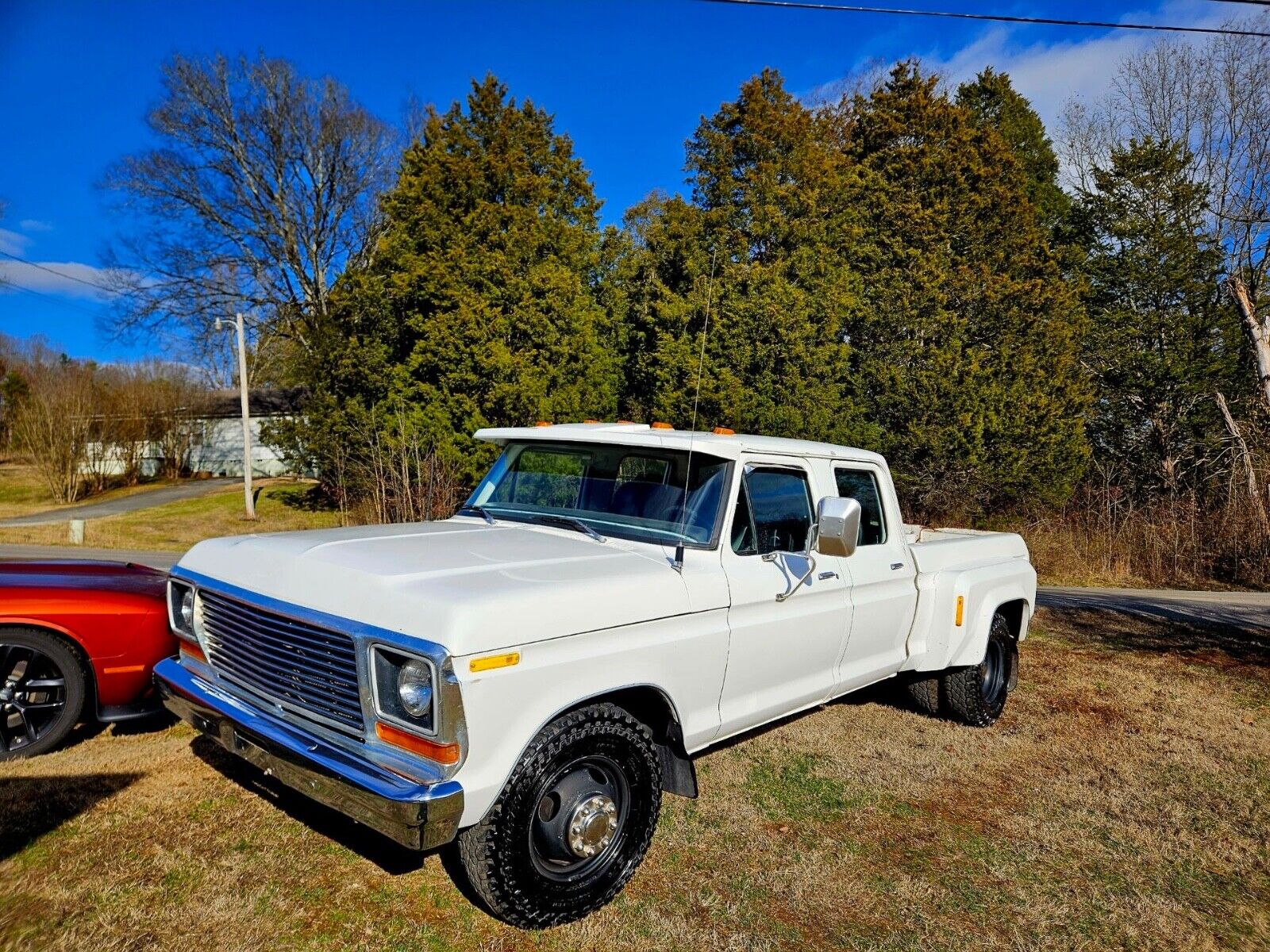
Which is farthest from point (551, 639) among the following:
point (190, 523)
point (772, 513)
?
point (190, 523)

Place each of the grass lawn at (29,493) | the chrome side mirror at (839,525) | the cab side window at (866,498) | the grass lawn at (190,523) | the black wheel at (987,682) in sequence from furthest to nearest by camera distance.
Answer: the grass lawn at (29,493) → the grass lawn at (190,523) → the black wheel at (987,682) → the cab side window at (866,498) → the chrome side mirror at (839,525)

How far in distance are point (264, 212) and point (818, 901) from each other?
31.0m

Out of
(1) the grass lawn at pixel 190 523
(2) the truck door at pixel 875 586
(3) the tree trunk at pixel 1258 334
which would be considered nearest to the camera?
(2) the truck door at pixel 875 586

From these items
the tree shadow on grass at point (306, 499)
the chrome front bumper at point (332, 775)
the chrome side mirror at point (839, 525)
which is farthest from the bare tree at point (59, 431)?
the chrome side mirror at point (839, 525)

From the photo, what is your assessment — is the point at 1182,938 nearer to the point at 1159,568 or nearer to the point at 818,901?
the point at 818,901

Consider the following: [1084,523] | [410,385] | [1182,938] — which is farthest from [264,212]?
[1182,938]

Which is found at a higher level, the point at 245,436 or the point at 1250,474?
the point at 245,436

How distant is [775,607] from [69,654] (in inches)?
145

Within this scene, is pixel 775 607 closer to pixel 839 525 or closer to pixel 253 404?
pixel 839 525

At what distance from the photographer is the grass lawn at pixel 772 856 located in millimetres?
3154

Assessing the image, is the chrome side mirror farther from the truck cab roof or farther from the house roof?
the house roof

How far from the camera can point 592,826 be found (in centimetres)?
330

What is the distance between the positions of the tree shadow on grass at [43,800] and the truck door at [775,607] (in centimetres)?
299

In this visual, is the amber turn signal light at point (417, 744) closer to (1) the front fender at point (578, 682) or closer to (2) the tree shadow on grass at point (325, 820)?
(1) the front fender at point (578, 682)
